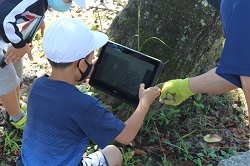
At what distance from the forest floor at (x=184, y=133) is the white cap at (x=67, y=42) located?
0.93m

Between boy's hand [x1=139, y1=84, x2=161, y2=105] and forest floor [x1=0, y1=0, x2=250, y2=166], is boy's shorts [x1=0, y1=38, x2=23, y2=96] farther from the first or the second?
boy's hand [x1=139, y1=84, x2=161, y2=105]

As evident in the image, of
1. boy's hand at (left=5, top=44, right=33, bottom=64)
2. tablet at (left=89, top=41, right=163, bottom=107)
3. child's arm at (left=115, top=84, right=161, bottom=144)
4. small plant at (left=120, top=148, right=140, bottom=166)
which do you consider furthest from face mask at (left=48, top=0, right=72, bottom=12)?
small plant at (left=120, top=148, right=140, bottom=166)

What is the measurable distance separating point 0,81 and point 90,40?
1012 mm

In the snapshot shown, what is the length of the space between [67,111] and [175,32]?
122cm

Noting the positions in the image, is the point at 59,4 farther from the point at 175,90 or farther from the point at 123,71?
the point at 175,90

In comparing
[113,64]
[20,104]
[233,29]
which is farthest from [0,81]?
[233,29]

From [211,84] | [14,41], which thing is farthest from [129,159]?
[14,41]

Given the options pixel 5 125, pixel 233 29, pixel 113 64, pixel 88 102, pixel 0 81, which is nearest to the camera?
pixel 233 29

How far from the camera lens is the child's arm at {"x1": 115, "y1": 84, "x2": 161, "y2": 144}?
2.22m

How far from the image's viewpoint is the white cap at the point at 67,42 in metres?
2.13

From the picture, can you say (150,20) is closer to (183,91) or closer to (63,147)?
(183,91)

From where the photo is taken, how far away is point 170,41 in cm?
302

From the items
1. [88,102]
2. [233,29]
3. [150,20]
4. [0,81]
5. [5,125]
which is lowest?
[5,125]

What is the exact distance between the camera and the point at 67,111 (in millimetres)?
2131
